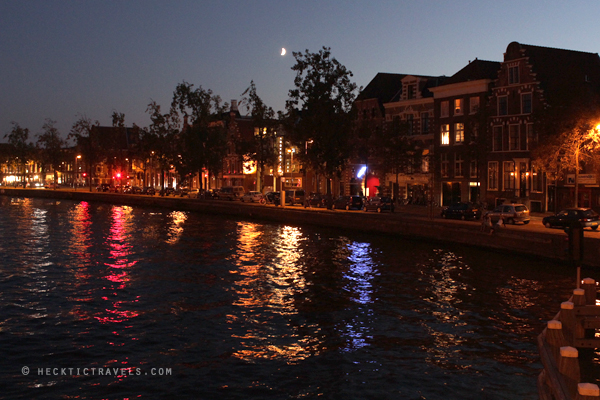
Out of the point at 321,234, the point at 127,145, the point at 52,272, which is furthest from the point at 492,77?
the point at 127,145

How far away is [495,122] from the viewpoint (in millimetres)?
67688

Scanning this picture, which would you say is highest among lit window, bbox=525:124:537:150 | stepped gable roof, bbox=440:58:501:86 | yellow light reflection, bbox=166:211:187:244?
stepped gable roof, bbox=440:58:501:86

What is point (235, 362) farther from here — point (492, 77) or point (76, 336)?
point (492, 77)

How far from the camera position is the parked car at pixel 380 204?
214 ft

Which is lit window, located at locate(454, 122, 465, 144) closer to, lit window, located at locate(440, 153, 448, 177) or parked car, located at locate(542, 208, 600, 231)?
lit window, located at locate(440, 153, 448, 177)

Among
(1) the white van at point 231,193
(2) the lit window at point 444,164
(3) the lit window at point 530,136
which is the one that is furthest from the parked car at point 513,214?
(1) the white van at point 231,193

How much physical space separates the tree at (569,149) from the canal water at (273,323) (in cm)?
1528

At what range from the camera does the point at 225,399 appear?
14555 millimetres

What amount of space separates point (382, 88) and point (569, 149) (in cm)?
4218

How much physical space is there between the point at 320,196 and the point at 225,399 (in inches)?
2551

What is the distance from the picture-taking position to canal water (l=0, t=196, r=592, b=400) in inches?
614

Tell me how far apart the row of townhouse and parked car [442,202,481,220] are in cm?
398

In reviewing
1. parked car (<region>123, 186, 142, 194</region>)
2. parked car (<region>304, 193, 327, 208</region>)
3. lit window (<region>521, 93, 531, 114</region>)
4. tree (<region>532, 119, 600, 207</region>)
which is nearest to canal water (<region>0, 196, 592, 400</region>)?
tree (<region>532, 119, 600, 207</region>)

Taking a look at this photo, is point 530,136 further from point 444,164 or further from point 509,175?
point 444,164
